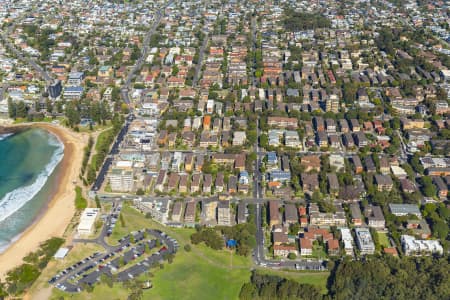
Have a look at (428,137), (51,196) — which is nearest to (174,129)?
(51,196)

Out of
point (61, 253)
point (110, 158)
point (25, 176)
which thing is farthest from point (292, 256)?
point (25, 176)

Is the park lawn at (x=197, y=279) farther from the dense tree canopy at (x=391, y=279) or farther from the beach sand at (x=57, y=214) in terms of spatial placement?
the beach sand at (x=57, y=214)

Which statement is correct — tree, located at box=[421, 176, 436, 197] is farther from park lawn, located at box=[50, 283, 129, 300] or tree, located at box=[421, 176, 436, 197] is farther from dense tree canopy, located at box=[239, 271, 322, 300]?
park lawn, located at box=[50, 283, 129, 300]

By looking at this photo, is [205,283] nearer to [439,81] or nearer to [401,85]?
[401,85]

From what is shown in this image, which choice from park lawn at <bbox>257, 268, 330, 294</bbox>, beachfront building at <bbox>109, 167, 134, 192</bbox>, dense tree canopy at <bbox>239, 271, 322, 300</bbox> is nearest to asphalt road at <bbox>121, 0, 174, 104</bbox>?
beachfront building at <bbox>109, 167, 134, 192</bbox>

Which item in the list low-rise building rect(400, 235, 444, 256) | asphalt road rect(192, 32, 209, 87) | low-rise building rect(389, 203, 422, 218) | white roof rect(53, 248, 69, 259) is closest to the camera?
white roof rect(53, 248, 69, 259)

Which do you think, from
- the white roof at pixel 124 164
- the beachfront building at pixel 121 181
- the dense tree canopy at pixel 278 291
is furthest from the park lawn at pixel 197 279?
the white roof at pixel 124 164
